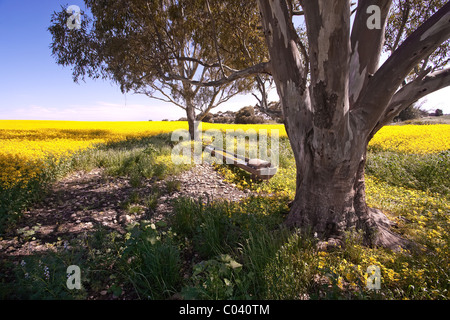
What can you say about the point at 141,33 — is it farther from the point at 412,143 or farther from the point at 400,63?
the point at 412,143

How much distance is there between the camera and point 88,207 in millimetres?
3756

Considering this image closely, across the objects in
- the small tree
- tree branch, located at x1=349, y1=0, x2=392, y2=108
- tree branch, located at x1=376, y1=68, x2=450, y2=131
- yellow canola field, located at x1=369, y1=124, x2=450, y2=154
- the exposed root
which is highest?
the small tree

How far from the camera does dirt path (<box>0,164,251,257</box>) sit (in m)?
2.79

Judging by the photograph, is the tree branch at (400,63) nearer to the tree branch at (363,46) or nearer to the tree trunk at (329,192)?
the tree branch at (363,46)

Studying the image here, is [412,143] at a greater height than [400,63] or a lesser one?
lesser

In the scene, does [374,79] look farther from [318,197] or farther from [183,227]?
[183,227]

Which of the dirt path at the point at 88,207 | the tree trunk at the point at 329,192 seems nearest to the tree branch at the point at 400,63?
the tree trunk at the point at 329,192

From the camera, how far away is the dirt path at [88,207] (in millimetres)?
2789

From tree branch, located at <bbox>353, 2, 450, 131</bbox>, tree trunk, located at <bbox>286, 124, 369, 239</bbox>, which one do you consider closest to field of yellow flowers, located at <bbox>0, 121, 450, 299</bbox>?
tree trunk, located at <bbox>286, 124, 369, 239</bbox>

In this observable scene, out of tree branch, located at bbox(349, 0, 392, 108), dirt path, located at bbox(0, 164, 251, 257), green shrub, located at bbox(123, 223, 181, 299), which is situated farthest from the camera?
dirt path, located at bbox(0, 164, 251, 257)

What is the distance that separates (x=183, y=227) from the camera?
286 centimetres

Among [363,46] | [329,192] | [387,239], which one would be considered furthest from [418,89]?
[387,239]

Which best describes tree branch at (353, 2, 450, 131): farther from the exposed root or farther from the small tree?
the small tree
